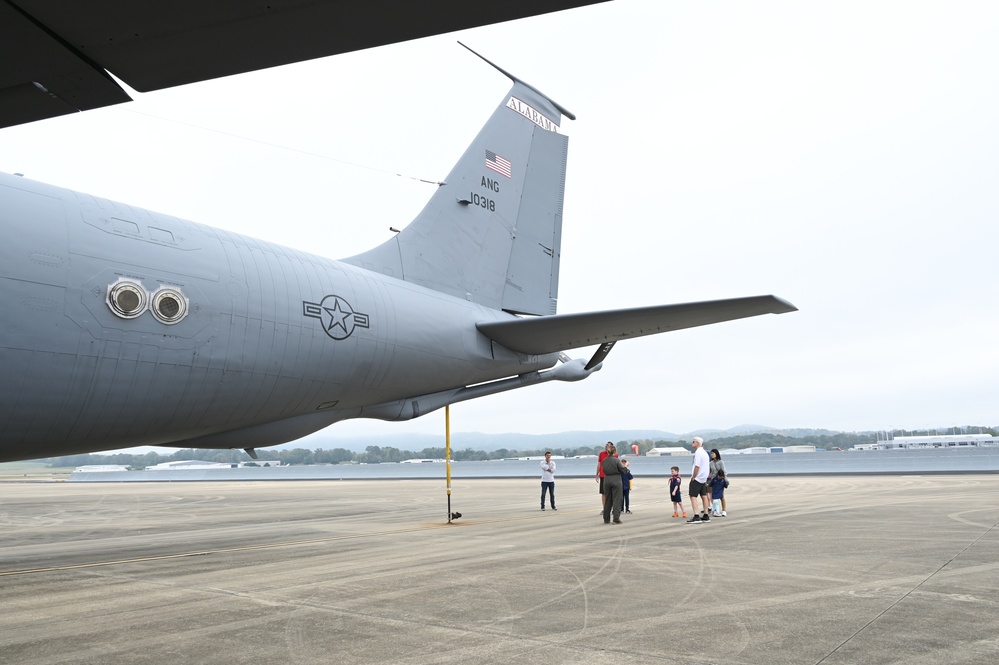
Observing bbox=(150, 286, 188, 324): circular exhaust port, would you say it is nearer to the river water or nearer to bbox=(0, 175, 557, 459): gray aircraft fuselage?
bbox=(0, 175, 557, 459): gray aircraft fuselage

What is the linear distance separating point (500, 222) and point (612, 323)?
4322 mm

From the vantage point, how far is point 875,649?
464 cm

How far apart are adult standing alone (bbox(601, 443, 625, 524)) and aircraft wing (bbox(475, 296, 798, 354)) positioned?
8.16 ft

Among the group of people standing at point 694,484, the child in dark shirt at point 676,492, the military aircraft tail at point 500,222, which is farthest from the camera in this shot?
the child in dark shirt at point 676,492

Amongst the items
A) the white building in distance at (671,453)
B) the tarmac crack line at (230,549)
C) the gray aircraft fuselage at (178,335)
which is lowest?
the tarmac crack line at (230,549)

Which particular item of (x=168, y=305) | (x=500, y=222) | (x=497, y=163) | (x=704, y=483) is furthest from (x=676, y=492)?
(x=168, y=305)

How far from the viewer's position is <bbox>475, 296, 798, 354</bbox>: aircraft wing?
10.0 m

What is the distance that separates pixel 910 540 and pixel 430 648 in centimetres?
802

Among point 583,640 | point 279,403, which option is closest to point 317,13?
point 583,640

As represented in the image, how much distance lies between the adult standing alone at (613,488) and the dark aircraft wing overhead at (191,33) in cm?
1078

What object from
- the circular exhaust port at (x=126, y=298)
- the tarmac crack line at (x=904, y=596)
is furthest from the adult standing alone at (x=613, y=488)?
the circular exhaust port at (x=126, y=298)

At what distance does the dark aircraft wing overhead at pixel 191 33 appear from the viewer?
12.1ft

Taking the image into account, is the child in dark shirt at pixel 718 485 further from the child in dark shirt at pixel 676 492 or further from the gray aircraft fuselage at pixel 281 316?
the gray aircraft fuselage at pixel 281 316

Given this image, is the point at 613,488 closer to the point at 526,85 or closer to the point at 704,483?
the point at 704,483
